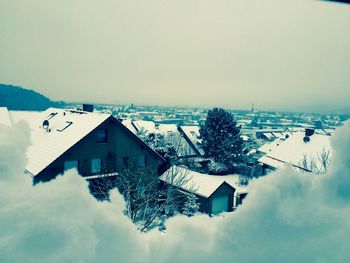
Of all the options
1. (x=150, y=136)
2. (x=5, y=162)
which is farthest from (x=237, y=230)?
(x=150, y=136)

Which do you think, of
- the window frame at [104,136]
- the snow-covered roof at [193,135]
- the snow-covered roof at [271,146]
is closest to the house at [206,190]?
the window frame at [104,136]

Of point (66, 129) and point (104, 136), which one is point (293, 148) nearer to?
point (104, 136)

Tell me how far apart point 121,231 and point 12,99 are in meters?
1.39

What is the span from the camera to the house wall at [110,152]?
4.73 metres

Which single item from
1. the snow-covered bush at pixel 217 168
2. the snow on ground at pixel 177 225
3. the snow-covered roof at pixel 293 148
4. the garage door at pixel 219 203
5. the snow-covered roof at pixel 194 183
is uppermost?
the snow on ground at pixel 177 225

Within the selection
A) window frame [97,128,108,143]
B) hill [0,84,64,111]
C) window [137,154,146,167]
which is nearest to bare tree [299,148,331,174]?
hill [0,84,64,111]

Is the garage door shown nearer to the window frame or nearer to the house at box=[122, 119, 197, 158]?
the window frame

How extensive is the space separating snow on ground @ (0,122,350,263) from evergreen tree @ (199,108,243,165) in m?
10.1

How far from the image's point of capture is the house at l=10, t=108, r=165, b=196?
448 centimetres

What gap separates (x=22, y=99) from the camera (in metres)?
1.78

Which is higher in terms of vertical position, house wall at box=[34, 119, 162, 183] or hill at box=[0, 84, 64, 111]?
hill at box=[0, 84, 64, 111]

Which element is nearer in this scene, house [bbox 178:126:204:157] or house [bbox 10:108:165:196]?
house [bbox 10:108:165:196]

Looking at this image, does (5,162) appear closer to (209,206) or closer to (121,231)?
(121,231)

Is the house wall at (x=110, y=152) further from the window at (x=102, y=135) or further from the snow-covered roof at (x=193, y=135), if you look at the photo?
the snow-covered roof at (x=193, y=135)
